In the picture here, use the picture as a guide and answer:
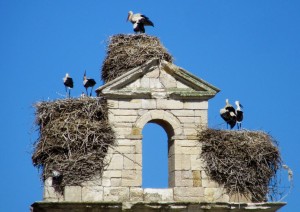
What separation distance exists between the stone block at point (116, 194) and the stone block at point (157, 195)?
1.27 ft

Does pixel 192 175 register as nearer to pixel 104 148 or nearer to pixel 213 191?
pixel 213 191

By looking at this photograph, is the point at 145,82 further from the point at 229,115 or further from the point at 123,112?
the point at 229,115

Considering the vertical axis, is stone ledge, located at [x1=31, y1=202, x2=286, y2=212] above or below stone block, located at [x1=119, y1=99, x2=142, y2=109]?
below

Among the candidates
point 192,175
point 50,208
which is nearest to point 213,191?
point 192,175

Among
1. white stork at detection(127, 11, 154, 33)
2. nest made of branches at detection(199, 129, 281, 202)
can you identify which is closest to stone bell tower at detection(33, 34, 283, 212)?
nest made of branches at detection(199, 129, 281, 202)

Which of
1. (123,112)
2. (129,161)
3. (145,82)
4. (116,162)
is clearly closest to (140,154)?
(129,161)

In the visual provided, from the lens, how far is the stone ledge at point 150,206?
1822 centimetres

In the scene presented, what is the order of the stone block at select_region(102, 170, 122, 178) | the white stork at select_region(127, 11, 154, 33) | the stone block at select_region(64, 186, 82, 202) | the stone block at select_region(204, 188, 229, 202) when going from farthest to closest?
the white stork at select_region(127, 11, 154, 33) < the stone block at select_region(204, 188, 229, 202) < the stone block at select_region(102, 170, 122, 178) < the stone block at select_region(64, 186, 82, 202)

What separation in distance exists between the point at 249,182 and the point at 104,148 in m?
2.88

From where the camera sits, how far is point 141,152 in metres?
18.9

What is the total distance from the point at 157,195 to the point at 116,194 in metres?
0.80

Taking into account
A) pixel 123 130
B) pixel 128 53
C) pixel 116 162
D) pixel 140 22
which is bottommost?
pixel 116 162

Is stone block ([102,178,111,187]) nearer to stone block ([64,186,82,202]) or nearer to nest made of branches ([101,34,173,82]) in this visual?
stone block ([64,186,82,202])

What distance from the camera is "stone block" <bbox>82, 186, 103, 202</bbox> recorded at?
60.5ft
